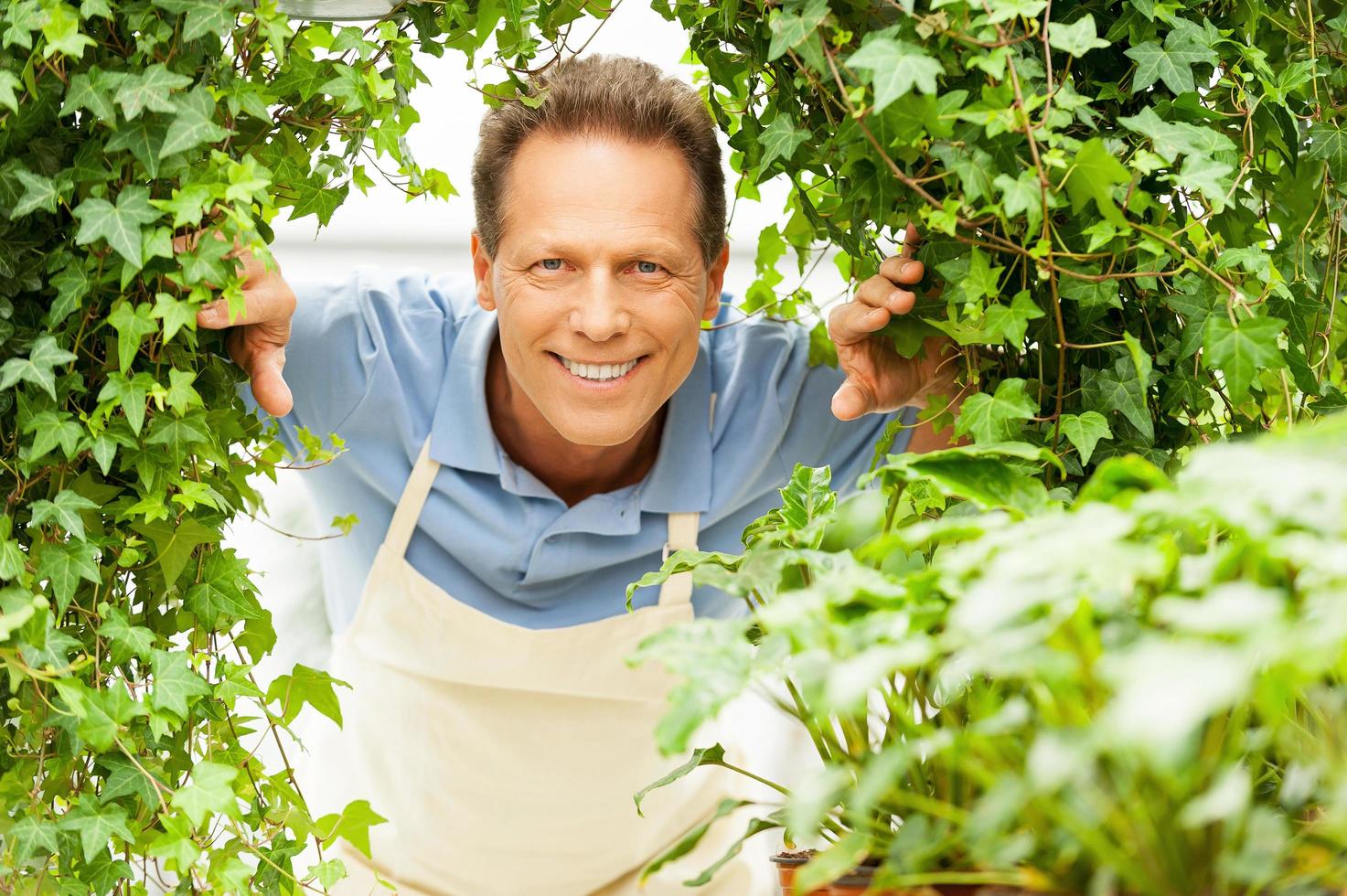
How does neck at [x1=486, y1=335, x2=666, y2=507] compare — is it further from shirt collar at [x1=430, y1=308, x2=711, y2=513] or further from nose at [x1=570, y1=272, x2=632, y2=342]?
nose at [x1=570, y1=272, x2=632, y2=342]

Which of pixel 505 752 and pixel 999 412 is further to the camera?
pixel 505 752

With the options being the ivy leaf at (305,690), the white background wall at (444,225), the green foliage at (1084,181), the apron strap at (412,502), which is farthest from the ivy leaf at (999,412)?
the white background wall at (444,225)

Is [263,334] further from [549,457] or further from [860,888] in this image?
[860,888]

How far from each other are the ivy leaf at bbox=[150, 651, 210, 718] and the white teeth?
0.67 meters

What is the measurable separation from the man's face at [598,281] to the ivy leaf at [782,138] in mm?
361

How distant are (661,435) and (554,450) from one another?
6.3 inches

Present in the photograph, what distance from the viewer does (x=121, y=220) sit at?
3.44 ft

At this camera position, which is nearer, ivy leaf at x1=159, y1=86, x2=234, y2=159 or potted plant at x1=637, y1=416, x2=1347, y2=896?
potted plant at x1=637, y1=416, x2=1347, y2=896

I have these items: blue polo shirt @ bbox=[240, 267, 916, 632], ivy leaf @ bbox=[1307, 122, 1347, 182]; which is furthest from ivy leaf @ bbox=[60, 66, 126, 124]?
ivy leaf @ bbox=[1307, 122, 1347, 182]

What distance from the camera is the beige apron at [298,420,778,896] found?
6.21 ft

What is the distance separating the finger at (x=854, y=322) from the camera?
130 cm

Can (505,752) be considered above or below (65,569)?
below

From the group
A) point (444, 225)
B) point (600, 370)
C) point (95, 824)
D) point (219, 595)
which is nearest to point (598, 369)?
point (600, 370)

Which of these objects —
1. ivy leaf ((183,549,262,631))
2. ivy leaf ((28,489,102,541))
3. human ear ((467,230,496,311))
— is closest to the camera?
ivy leaf ((28,489,102,541))
